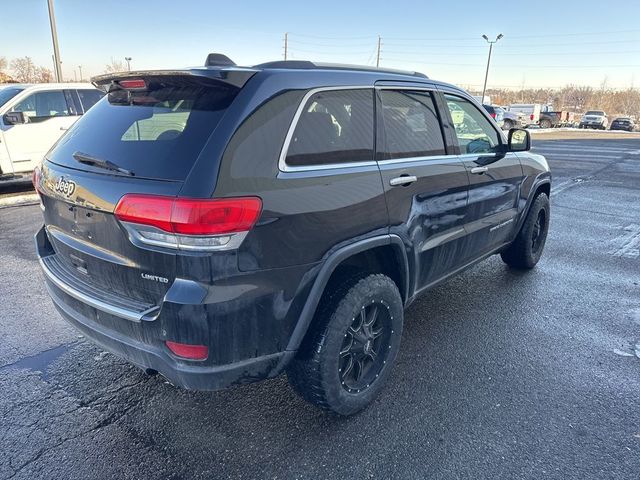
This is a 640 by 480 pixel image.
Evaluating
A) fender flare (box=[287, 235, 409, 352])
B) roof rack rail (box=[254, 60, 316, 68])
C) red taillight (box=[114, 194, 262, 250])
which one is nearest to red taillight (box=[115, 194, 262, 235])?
red taillight (box=[114, 194, 262, 250])

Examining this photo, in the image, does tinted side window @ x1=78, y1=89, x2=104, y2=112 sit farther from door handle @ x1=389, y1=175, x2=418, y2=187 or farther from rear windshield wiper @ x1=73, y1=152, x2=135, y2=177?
door handle @ x1=389, y1=175, x2=418, y2=187

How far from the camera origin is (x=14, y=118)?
8289mm

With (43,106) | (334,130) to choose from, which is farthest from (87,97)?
(334,130)

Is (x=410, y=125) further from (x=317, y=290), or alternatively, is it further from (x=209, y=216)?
(x=209, y=216)

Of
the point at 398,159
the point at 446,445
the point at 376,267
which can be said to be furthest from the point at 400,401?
the point at 398,159

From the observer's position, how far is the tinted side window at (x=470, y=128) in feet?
11.6

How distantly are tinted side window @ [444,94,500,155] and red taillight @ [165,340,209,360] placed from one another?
2434 millimetres

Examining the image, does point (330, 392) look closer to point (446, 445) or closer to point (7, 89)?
point (446, 445)

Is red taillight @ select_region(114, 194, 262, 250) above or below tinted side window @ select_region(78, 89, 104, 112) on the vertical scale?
below

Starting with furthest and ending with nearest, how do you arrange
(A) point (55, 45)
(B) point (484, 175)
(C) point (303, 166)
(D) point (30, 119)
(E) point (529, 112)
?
(E) point (529, 112), (A) point (55, 45), (D) point (30, 119), (B) point (484, 175), (C) point (303, 166)

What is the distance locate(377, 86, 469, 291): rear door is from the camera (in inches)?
108

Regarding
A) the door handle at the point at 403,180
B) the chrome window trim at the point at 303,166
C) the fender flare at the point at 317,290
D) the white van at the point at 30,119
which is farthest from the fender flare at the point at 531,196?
the white van at the point at 30,119

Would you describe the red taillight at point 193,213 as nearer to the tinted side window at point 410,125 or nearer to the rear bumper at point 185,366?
the rear bumper at point 185,366

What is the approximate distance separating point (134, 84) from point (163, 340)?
134 cm
